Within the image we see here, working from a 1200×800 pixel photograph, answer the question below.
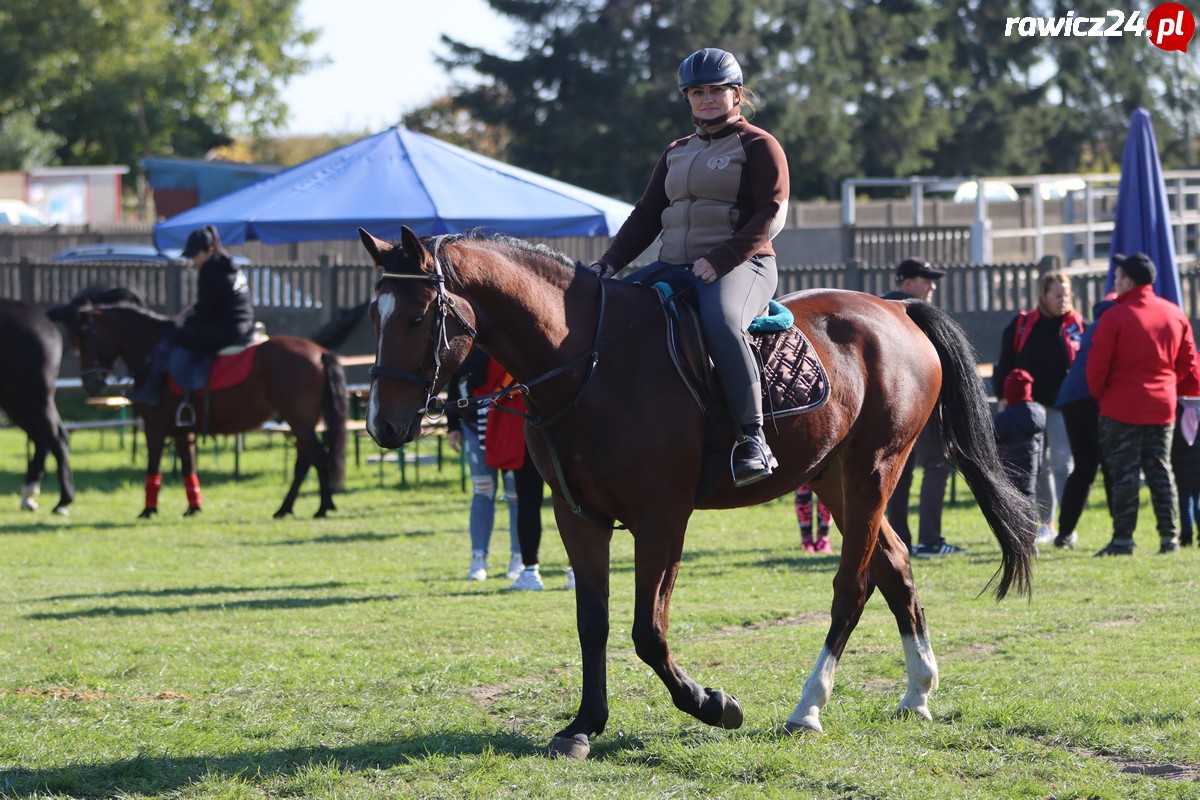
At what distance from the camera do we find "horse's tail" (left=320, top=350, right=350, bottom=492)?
14164 millimetres

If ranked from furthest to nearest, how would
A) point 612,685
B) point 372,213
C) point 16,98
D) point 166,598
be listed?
point 16,98, point 372,213, point 166,598, point 612,685

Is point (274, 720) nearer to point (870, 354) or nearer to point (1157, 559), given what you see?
point (870, 354)

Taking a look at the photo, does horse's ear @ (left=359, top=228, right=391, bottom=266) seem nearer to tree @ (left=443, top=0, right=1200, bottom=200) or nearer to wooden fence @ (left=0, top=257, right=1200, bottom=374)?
wooden fence @ (left=0, top=257, right=1200, bottom=374)

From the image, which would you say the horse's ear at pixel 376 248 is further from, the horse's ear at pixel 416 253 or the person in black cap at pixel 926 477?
the person in black cap at pixel 926 477

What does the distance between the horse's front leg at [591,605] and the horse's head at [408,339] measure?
2.90ft

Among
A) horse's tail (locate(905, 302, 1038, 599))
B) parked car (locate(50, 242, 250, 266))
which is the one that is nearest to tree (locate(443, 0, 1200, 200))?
parked car (locate(50, 242, 250, 266))

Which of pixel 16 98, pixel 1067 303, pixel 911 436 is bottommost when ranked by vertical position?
pixel 911 436

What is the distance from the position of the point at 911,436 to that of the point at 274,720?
10.1 ft

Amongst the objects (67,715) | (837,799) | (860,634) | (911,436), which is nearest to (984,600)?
(860,634)

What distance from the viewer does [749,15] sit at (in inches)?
1805

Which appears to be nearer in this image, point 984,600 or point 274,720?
point 274,720

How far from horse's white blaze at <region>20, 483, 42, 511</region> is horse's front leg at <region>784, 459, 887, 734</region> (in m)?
11.0

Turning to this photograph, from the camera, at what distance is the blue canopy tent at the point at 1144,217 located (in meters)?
13.1

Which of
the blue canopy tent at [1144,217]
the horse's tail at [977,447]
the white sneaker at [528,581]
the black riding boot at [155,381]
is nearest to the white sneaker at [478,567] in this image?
the white sneaker at [528,581]
